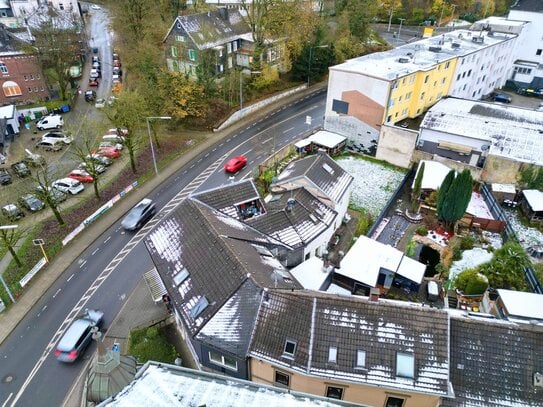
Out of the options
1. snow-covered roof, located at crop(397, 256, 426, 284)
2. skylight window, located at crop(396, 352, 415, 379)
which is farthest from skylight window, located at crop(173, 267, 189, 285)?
snow-covered roof, located at crop(397, 256, 426, 284)

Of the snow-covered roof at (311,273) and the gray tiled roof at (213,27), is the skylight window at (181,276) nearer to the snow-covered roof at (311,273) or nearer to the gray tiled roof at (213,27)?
the snow-covered roof at (311,273)

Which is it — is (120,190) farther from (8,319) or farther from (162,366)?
(162,366)

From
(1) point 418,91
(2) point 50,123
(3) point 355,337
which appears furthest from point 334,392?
(2) point 50,123

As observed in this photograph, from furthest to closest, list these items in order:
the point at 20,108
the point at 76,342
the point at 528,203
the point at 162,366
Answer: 1. the point at 20,108
2. the point at 528,203
3. the point at 76,342
4. the point at 162,366

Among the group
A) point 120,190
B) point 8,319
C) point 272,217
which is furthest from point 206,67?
point 8,319

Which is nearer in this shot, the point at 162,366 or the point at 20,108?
the point at 162,366

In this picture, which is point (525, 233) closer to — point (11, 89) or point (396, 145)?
point (396, 145)

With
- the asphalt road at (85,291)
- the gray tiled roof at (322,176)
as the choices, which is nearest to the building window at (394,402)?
the gray tiled roof at (322,176)
